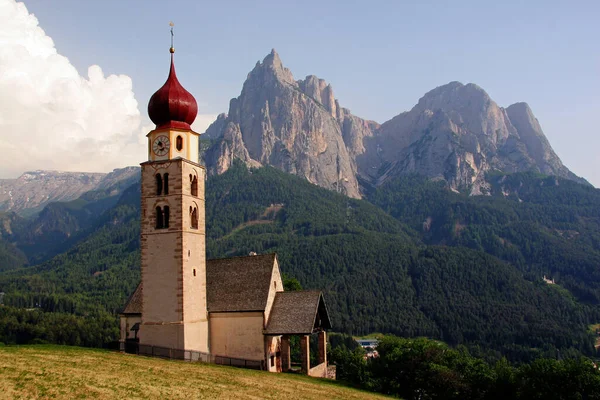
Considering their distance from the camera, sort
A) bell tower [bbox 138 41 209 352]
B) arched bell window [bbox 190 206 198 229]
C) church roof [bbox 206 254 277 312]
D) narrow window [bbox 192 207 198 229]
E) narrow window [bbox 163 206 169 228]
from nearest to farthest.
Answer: bell tower [bbox 138 41 209 352] → narrow window [bbox 163 206 169 228] → arched bell window [bbox 190 206 198 229] → narrow window [bbox 192 207 198 229] → church roof [bbox 206 254 277 312]

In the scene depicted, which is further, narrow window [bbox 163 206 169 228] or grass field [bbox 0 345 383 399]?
narrow window [bbox 163 206 169 228]

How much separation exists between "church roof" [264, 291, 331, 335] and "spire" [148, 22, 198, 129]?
16.8 meters

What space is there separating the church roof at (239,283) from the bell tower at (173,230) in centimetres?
239

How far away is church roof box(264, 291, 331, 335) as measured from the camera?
154 feet

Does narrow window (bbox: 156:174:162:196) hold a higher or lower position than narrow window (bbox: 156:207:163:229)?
higher

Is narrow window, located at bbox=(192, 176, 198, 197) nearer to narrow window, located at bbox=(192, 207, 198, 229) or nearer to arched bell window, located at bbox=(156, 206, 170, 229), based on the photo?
narrow window, located at bbox=(192, 207, 198, 229)

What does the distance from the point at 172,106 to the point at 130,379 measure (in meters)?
23.0

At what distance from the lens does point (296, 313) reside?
48156 millimetres

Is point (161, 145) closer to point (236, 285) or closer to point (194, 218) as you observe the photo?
point (194, 218)

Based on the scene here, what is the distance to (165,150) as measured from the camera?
4700 cm

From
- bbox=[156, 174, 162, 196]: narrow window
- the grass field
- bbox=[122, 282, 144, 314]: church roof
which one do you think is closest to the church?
bbox=[156, 174, 162, 196]: narrow window

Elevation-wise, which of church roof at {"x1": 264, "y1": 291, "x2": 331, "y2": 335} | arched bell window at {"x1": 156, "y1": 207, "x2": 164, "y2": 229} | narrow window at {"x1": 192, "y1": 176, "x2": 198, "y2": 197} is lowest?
church roof at {"x1": 264, "y1": 291, "x2": 331, "y2": 335}

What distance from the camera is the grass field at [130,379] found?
27.3 m

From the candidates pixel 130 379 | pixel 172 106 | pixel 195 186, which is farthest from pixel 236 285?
pixel 130 379
